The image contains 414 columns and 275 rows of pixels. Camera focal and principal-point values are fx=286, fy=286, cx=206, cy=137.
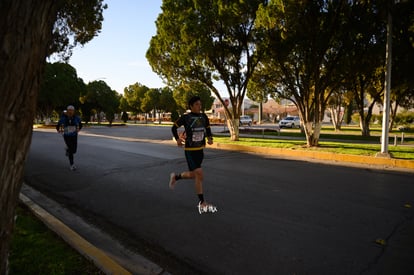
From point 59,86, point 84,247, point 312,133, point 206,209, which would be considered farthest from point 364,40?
point 59,86

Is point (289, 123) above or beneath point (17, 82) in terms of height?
beneath

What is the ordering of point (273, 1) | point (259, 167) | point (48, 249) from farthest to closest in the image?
point (273, 1)
point (259, 167)
point (48, 249)

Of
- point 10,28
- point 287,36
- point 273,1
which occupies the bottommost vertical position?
point 10,28

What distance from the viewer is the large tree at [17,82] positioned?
1.70 m

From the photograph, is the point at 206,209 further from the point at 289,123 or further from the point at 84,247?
the point at 289,123

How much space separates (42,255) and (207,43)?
13032mm

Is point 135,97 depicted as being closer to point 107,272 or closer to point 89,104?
point 89,104

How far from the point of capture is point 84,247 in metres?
3.19

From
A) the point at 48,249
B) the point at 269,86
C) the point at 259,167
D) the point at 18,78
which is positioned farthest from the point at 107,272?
the point at 269,86

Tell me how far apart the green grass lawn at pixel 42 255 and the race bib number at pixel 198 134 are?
2349 mm

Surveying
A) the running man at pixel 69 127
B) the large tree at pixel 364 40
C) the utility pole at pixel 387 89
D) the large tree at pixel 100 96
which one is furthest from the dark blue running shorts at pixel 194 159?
the large tree at pixel 100 96

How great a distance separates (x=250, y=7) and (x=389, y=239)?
12360 millimetres

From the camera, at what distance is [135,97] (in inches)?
2571

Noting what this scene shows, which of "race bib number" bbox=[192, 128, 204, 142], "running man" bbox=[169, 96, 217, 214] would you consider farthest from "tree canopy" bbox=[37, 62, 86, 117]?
"race bib number" bbox=[192, 128, 204, 142]
